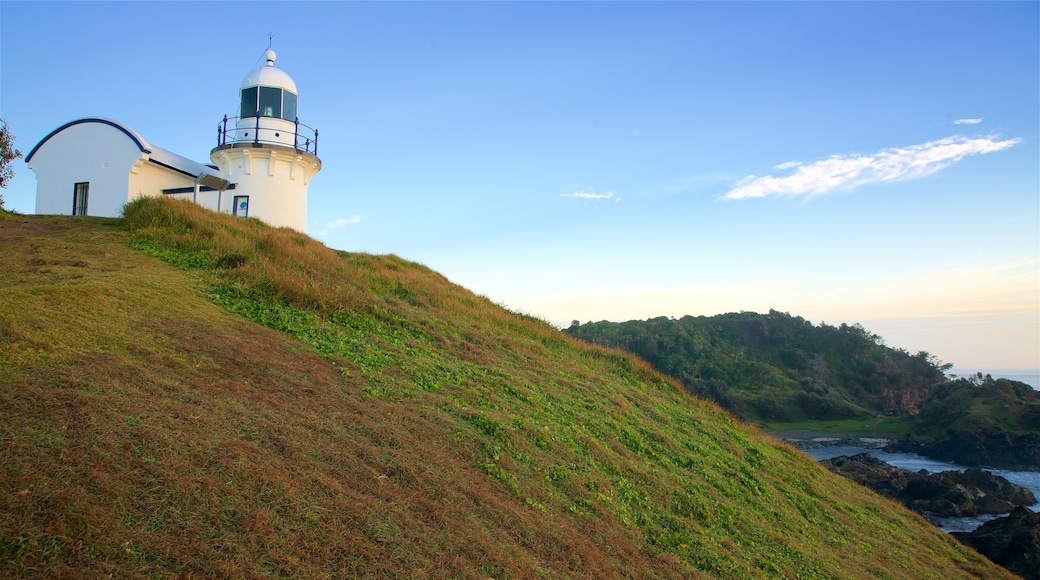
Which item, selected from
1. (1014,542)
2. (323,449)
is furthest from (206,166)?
(1014,542)

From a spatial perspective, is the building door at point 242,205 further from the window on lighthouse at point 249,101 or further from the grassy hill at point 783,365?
the grassy hill at point 783,365

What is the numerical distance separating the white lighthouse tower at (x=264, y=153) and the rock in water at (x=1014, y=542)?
923 inches

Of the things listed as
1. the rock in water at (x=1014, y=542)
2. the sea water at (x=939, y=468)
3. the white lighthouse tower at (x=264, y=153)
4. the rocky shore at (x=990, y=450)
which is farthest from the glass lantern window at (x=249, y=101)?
the rocky shore at (x=990, y=450)

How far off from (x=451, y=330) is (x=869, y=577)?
8258mm

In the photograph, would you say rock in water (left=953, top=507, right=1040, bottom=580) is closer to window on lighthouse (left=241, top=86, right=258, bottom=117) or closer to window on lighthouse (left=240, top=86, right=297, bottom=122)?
window on lighthouse (left=240, top=86, right=297, bottom=122)

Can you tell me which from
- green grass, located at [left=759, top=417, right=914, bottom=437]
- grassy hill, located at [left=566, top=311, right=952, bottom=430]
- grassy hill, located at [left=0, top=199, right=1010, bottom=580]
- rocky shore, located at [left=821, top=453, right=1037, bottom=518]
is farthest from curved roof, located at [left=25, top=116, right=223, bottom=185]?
green grass, located at [left=759, top=417, right=914, bottom=437]

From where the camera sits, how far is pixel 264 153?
73.9 feet

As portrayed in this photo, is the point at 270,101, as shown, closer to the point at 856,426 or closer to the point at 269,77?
the point at 269,77

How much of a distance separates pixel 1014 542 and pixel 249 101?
2635 centimetres

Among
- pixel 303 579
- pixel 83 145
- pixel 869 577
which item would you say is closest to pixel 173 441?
pixel 303 579

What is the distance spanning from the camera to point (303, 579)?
4.08 meters

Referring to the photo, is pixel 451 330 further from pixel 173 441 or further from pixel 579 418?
pixel 173 441

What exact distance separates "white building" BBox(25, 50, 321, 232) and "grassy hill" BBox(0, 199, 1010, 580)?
5.48 m

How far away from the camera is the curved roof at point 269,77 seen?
22891 millimetres
